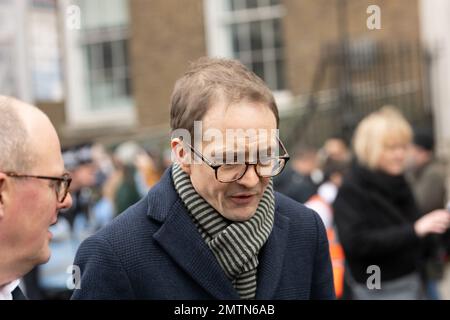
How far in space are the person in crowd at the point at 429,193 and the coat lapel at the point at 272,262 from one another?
3.59m

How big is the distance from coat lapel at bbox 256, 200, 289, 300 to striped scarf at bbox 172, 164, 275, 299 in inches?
0.9

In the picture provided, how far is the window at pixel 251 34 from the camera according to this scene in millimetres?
14320

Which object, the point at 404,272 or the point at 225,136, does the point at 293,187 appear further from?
the point at 225,136

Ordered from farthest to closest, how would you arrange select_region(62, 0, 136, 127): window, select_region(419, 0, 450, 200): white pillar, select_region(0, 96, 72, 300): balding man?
select_region(62, 0, 136, 127): window
select_region(419, 0, 450, 200): white pillar
select_region(0, 96, 72, 300): balding man

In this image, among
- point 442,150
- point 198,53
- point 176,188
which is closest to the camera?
point 176,188

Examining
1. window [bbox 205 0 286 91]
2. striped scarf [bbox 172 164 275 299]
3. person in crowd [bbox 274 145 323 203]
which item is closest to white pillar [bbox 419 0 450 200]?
window [bbox 205 0 286 91]

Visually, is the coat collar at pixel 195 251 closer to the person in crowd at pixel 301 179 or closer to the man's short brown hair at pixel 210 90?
the man's short brown hair at pixel 210 90

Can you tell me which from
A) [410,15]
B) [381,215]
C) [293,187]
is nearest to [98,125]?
[410,15]

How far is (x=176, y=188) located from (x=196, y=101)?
304mm

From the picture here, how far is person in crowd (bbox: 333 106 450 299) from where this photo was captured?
15.3ft

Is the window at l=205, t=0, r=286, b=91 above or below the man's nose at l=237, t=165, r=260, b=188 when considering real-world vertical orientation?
above

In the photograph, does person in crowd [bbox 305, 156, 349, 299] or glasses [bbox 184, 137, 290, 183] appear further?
person in crowd [bbox 305, 156, 349, 299]

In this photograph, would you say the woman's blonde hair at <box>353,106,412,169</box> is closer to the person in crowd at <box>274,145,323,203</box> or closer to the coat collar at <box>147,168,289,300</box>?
the person in crowd at <box>274,145,323,203</box>
